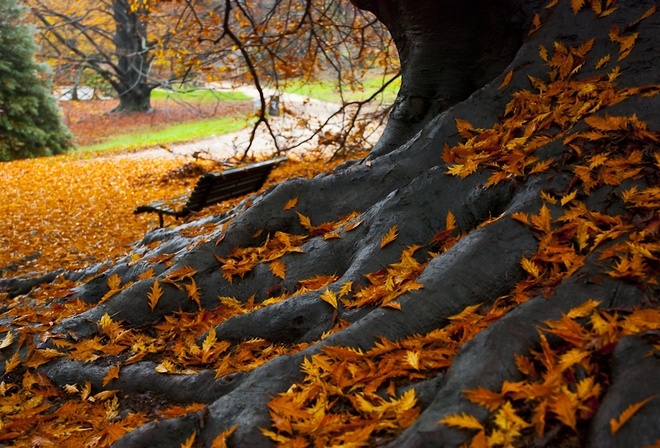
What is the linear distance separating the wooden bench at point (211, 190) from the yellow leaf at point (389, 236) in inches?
161

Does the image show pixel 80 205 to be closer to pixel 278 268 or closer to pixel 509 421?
pixel 278 268

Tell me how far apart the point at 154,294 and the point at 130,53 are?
24.9 m

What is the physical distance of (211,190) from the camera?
23.9ft

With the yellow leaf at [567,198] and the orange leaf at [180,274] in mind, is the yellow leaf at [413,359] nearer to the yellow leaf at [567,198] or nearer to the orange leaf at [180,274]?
the yellow leaf at [567,198]

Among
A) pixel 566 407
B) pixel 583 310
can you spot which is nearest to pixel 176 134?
pixel 583 310

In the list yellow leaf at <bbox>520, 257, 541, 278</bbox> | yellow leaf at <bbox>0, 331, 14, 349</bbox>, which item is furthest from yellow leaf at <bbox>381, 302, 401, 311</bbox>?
yellow leaf at <bbox>0, 331, 14, 349</bbox>

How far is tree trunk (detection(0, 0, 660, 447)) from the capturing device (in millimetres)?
1975

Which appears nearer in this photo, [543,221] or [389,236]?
[543,221]

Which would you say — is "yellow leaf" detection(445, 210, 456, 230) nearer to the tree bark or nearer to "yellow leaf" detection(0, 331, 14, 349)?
the tree bark

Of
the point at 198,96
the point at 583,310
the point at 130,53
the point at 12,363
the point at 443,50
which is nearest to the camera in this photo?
the point at 583,310

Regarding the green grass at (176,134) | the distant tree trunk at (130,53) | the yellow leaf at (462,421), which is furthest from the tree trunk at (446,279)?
the distant tree trunk at (130,53)

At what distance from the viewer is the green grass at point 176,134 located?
72.6ft

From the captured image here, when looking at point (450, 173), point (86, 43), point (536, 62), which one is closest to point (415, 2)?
point (536, 62)

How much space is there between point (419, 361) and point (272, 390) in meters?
0.59
